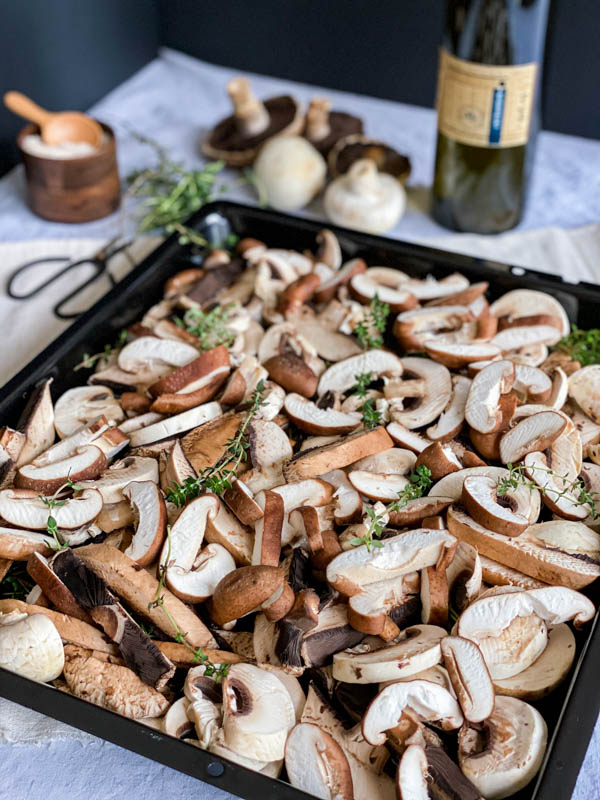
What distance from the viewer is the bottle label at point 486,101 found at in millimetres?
1626

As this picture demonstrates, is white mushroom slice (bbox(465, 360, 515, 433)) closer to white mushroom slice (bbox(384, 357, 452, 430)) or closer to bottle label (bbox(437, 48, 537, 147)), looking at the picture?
white mushroom slice (bbox(384, 357, 452, 430))

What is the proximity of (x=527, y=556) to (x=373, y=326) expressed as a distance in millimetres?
528

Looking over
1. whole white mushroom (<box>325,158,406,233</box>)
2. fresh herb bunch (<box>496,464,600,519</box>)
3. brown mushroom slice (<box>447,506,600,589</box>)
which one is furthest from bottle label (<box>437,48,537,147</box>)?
brown mushroom slice (<box>447,506,600,589</box>)

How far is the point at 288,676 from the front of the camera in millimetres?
954

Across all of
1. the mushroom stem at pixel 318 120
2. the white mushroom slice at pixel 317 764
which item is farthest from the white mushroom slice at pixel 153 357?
the mushroom stem at pixel 318 120

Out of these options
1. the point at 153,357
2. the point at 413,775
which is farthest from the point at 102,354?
the point at 413,775

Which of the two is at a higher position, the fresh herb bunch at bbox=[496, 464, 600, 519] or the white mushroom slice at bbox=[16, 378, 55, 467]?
the fresh herb bunch at bbox=[496, 464, 600, 519]

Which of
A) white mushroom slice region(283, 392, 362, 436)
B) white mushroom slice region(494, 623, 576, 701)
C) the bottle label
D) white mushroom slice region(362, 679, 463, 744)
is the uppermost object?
the bottle label

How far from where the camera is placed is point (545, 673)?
0.95 metres

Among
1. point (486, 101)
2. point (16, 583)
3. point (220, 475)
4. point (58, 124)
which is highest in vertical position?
point (486, 101)

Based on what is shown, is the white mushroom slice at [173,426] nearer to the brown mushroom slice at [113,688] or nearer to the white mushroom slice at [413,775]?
the brown mushroom slice at [113,688]

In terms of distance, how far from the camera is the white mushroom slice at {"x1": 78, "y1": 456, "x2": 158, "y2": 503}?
1.10m

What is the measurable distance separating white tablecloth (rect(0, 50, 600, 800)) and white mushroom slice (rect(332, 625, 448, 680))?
194mm

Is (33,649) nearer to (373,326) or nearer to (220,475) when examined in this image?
(220,475)
